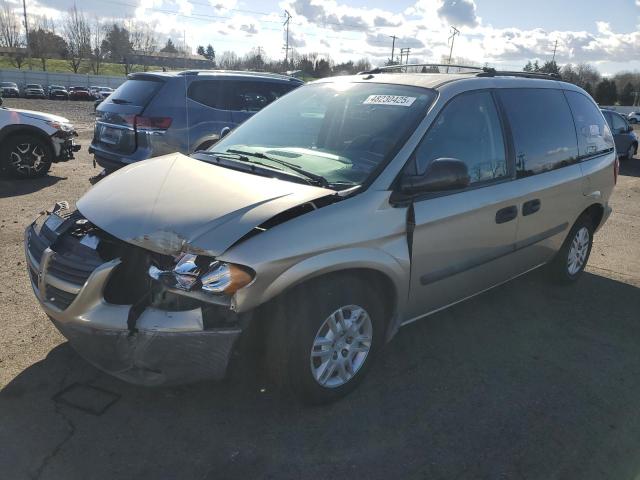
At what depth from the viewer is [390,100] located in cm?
361

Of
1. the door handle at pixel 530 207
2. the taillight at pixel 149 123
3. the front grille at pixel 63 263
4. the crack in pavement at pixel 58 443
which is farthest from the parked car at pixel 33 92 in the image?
the door handle at pixel 530 207

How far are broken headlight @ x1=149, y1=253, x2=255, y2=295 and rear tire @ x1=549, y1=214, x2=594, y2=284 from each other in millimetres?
3541

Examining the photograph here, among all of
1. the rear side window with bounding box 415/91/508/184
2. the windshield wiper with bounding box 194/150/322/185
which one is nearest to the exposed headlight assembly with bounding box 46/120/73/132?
the windshield wiper with bounding box 194/150/322/185

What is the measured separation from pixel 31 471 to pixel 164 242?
1224 millimetres

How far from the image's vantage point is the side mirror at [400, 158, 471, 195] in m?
3.12

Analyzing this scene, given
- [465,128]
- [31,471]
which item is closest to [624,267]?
[465,128]

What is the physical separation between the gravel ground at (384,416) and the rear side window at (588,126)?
1.70 meters

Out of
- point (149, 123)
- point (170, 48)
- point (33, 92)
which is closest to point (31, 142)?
point (149, 123)

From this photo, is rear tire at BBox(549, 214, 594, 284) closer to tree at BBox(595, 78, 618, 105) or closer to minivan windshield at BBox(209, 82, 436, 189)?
minivan windshield at BBox(209, 82, 436, 189)

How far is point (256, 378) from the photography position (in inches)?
128

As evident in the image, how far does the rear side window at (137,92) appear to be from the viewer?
306 inches

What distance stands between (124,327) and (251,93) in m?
6.60

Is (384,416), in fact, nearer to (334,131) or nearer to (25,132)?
(334,131)

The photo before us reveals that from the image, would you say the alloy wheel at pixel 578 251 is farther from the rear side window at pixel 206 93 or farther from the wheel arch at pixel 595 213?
the rear side window at pixel 206 93
